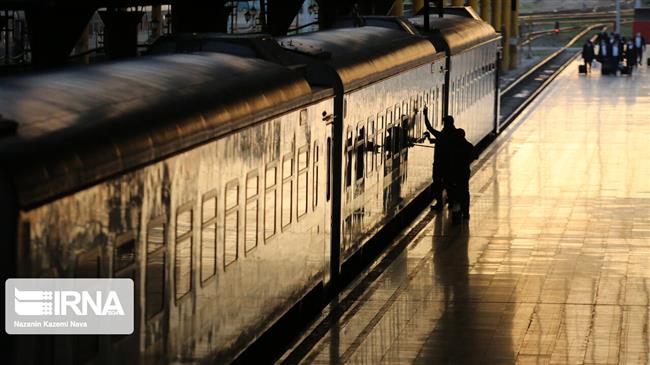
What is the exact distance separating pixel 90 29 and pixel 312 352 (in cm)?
1473

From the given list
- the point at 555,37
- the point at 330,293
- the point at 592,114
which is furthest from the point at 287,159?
the point at 555,37

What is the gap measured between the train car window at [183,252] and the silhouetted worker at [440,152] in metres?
11.8

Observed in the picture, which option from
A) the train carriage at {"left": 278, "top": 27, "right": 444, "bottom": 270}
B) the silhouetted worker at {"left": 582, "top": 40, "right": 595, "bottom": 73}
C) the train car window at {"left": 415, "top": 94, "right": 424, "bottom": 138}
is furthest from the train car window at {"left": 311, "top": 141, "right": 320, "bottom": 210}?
the silhouetted worker at {"left": 582, "top": 40, "right": 595, "bottom": 73}

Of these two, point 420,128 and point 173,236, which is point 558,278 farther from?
point 173,236

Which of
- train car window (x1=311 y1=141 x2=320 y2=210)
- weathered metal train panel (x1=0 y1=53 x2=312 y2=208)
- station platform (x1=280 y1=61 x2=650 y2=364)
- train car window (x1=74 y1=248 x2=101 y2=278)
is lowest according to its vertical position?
station platform (x1=280 y1=61 x2=650 y2=364)

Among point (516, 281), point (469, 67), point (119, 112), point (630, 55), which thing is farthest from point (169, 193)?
point (630, 55)

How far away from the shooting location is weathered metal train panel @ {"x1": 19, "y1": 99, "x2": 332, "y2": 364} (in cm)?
839

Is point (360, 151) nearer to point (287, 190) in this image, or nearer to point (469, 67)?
point (287, 190)

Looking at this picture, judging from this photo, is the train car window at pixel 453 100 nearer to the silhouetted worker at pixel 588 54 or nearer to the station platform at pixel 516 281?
the station platform at pixel 516 281

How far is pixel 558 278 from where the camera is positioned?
698 inches

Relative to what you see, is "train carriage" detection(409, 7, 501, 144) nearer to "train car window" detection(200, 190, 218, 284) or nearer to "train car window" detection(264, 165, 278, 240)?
"train car window" detection(264, 165, 278, 240)

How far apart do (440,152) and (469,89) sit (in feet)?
20.9

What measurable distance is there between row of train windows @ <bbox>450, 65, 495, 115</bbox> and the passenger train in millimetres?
7202

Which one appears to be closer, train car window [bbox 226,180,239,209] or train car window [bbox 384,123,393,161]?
train car window [bbox 226,180,239,209]
